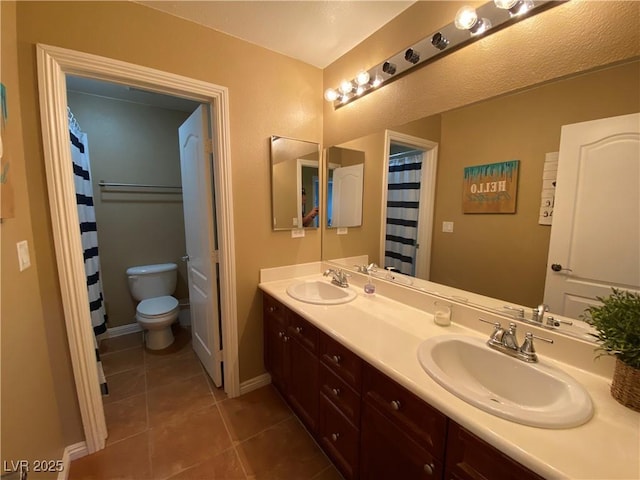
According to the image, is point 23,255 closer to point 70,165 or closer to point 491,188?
point 70,165

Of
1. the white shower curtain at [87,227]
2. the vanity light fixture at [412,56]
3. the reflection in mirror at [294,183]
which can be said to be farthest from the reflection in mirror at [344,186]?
the white shower curtain at [87,227]

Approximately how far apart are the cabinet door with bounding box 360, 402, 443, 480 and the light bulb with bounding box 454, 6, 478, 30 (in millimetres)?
1637

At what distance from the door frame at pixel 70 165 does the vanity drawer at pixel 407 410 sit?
129cm

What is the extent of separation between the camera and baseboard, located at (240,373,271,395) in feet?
6.57

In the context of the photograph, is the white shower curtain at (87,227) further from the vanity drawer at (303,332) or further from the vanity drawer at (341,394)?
the vanity drawer at (341,394)

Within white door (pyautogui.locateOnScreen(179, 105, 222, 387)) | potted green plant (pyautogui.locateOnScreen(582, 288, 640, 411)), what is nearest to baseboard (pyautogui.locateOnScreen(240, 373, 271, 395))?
white door (pyautogui.locateOnScreen(179, 105, 222, 387))

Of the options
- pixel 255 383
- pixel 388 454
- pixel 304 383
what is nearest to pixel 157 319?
pixel 255 383

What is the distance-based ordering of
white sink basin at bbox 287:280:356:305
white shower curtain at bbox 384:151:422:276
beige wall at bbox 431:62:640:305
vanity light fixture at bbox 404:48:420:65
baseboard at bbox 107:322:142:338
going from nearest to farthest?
beige wall at bbox 431:62:640:305 < vanity light fixture at bbox 404:48:420:65 < white shower curtain at bbox 384:151:422:276 < white sink basin at bbox 287:280:356:305 < baseboard at bbox 107:322:142:338

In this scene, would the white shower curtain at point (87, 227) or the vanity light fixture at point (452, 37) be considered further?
the white shower curtain at point (87, 227)

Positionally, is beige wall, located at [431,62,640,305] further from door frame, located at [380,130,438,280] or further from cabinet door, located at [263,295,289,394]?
cabinet door, located at [263,295,289,394]

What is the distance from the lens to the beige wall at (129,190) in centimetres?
266

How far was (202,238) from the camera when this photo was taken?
1.98m

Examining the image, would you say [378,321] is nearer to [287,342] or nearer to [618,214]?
[287,342]

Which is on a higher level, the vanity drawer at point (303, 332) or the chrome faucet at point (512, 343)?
the chrome faucet at point (512, 343)
